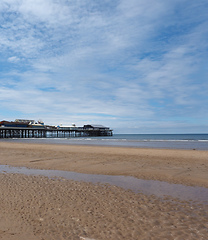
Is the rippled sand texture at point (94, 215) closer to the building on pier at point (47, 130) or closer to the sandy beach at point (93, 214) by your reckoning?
the sandy beach at point (93, 214)

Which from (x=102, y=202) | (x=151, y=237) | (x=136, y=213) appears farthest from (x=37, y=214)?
(x=151, y=237)

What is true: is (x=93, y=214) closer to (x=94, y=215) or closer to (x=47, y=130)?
(x=94, y=215)

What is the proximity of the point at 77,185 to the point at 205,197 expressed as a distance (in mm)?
3606

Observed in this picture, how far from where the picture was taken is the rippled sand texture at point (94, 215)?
10.8 ft

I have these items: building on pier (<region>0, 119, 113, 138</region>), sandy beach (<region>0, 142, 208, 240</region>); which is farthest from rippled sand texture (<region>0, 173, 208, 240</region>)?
building on pier (<region>0, 119, 113, 138</region>)

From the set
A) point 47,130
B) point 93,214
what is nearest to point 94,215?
point 93,214

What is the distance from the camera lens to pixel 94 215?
399 cm

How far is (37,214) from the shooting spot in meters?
4.02

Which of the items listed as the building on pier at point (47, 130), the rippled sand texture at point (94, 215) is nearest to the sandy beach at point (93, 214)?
the rippled sand texture at point (94, 215)

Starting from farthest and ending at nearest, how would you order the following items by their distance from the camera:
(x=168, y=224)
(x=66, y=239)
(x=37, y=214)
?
(x=37, y=214) < (x=168, y=224) < (x=66, y=239)

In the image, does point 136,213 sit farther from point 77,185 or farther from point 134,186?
point 77,185

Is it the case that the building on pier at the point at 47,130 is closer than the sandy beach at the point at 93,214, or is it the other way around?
the sandy beach at the point at 93,214

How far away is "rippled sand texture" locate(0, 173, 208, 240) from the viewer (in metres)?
3.30

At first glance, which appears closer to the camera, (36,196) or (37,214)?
(37,214)
